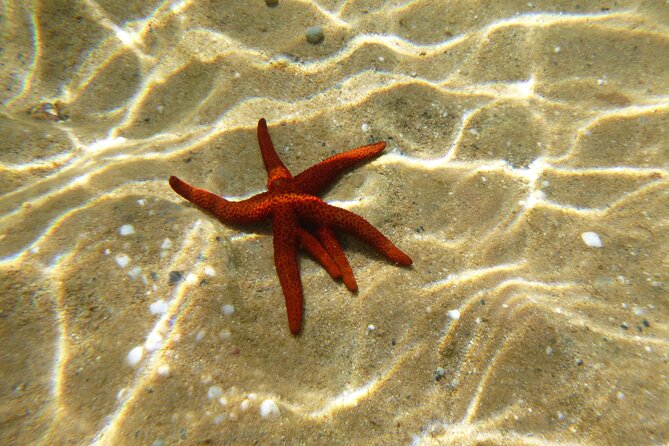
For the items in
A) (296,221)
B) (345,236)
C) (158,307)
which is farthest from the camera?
(345,236)

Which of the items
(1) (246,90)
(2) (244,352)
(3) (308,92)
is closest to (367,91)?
(3) (308,92)

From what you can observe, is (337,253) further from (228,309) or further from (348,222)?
(228,309)

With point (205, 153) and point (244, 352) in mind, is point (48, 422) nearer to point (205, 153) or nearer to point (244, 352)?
point (244, 352)

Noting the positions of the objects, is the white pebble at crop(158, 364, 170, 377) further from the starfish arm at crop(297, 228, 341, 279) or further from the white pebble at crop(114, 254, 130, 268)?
the starfish arm at crop(297, 228, 341, 279)

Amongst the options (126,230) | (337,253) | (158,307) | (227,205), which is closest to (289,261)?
(337,253)

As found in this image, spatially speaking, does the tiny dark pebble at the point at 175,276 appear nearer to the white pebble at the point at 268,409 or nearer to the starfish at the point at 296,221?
the starfish at the point at 296,221

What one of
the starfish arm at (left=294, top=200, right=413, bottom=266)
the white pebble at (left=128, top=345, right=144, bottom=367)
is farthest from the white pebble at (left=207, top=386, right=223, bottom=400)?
the starfish arm at (left=294, top=200, right=413, bottom=266)
